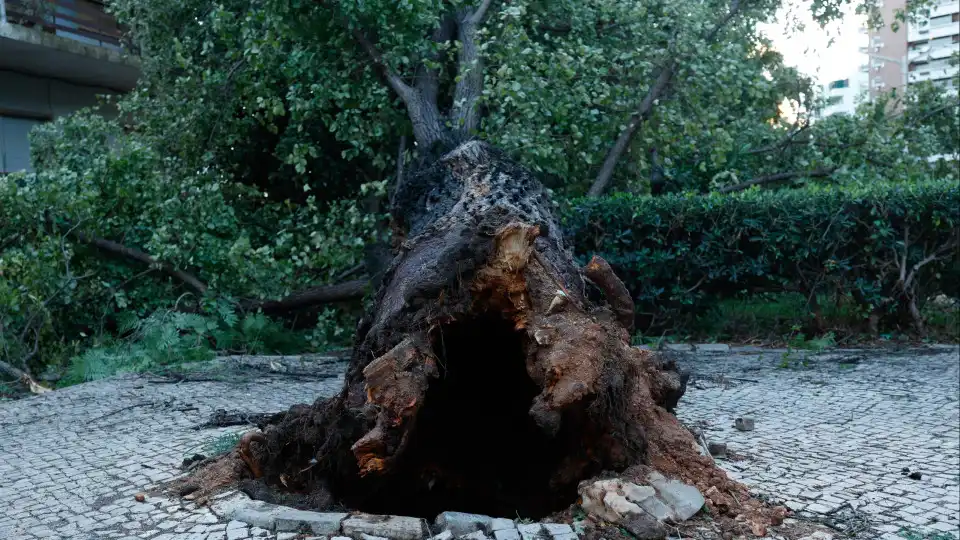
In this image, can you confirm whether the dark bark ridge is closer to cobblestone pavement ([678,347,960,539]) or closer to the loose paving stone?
the loose paving stone

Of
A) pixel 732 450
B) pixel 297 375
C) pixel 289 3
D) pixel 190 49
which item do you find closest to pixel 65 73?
pixel 190 49

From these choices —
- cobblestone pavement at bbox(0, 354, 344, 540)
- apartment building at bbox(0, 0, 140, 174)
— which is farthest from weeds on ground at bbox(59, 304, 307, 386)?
apartment building at bbox(0, 0, 140, 174)

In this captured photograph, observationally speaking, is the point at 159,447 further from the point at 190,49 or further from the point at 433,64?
the point at 190,49

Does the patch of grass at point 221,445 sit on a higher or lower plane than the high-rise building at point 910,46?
lower

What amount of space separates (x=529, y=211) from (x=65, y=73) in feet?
49.1

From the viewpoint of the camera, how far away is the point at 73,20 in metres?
16.0

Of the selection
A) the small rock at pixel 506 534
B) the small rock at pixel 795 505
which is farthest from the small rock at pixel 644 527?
the small rock at pixel 795 505

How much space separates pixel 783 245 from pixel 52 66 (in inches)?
540

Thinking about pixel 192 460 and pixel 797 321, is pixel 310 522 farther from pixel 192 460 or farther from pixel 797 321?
pixel 797 321

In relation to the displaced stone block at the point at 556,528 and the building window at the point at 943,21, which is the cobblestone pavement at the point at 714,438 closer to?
the displaced stone block at the point at 556,528

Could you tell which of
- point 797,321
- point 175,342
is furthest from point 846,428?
point 175,342

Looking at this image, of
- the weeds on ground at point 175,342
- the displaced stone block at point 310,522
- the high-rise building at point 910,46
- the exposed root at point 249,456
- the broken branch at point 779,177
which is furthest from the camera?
the high-rise building at point 910,46

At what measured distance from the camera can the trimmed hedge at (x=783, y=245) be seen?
31.9 ft

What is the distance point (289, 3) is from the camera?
8812mm
